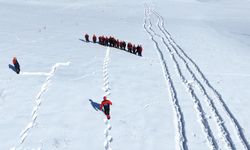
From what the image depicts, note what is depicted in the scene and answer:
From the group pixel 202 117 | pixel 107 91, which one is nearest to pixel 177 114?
pixel 202 117

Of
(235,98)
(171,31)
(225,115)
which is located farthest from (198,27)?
(225,115)

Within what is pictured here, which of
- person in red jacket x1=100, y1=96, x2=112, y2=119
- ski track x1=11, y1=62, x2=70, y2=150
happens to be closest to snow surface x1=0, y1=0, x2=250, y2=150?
ski track x1=11, y1=62, x2=70, y2=150

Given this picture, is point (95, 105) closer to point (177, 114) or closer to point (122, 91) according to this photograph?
point (122, 91)

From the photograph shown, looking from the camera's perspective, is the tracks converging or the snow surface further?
the tracks converging

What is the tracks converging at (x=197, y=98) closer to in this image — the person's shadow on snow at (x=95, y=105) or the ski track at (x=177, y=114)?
the ski track at (x=177, y=114)

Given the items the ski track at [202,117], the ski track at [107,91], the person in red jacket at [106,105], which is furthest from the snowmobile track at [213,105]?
the person in red jacket at [106,105]

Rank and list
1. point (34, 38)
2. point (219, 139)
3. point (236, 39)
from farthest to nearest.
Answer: point (236, 39) < point (34, 38) < point (219, 139)

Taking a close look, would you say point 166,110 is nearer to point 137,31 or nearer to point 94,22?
point 137,31

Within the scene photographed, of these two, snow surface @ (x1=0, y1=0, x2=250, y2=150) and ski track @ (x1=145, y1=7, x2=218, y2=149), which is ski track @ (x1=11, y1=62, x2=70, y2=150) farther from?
ski track @ (x1=145, y1=7, x2=218, y2=149)
